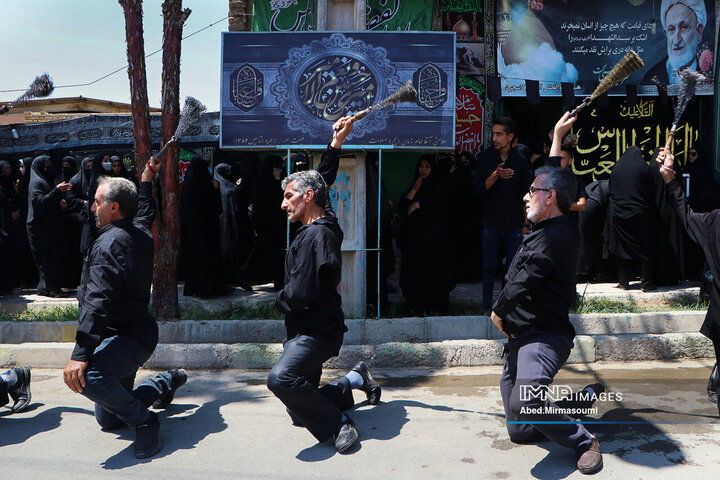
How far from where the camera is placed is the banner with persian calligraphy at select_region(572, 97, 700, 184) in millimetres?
8789

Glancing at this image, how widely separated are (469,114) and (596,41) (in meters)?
1.75

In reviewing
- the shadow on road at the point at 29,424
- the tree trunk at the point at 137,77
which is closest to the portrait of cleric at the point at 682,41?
the tree trunk at the point at 137,77

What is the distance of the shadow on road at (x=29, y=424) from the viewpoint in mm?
3854

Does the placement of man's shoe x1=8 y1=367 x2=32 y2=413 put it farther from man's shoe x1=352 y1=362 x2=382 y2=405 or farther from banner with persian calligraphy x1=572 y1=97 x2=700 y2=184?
banner with persian calligraphy x1=572 y1=97 x2=700 y2=184

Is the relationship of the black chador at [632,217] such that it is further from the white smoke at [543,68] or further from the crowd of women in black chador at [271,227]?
the white smoke at [543,68]

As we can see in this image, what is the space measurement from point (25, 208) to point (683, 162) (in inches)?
313

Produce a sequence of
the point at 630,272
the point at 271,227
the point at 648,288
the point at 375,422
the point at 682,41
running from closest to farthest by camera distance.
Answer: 1. the point at 375,422
2. the point at 648,288
3. the point at 630,272
4. the point at 271,227
5. the point at 682,41

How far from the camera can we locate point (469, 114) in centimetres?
860

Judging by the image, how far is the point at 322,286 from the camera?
11.9 ft

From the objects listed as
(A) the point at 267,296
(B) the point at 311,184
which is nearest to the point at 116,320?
(B) the point at 311,184

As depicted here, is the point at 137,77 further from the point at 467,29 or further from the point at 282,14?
the point at 467,29

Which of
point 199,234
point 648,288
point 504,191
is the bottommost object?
point 648,288

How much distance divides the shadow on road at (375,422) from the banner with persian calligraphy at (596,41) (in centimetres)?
517

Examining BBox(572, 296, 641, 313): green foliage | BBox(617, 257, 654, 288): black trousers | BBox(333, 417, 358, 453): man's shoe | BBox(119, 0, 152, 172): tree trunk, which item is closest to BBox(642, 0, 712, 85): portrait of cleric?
BBox(617, 257, 654, 288): black trousers
